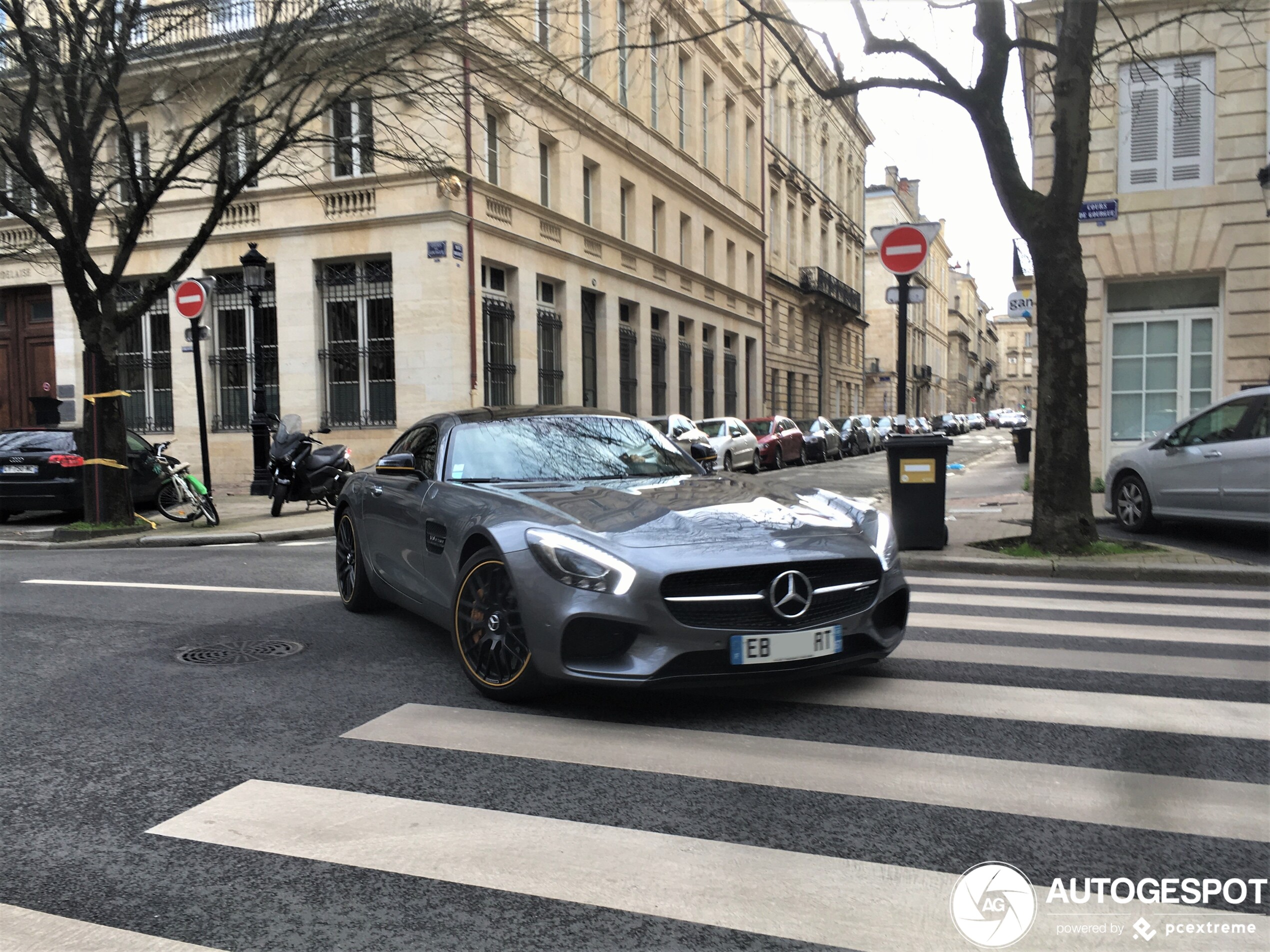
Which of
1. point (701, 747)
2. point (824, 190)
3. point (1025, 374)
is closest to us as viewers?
point (701, 747)

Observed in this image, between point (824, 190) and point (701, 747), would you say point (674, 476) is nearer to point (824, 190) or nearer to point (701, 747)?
point (701, 747)

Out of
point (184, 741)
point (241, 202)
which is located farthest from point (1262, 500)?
point (241, 202)

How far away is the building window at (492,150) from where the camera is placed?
22.2 m

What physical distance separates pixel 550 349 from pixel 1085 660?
21.3m

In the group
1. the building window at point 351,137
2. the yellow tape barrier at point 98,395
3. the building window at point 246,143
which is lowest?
the yellow tape barrier at point 98,395

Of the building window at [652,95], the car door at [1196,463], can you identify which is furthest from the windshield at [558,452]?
the building window at [652,95]

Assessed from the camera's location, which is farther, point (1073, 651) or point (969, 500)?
point (969, 500)

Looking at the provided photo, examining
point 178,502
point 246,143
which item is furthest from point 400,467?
point 178,502

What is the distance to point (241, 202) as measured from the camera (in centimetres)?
2178

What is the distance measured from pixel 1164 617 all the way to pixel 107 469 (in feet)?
40.1

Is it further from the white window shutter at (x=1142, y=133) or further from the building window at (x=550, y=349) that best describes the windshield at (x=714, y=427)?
the white window shutter at (x=1142, y=133)

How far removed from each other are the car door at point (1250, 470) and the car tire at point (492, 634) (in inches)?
306

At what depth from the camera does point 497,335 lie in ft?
74.8

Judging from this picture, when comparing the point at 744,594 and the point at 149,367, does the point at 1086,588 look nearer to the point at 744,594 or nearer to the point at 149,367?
the point at 744,594
